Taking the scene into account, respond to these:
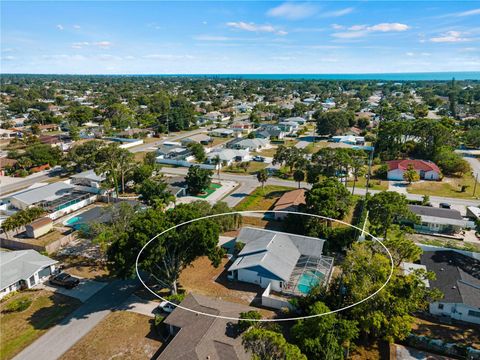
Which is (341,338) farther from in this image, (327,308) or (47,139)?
(47,139)

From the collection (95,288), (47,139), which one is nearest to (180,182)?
(95,288)

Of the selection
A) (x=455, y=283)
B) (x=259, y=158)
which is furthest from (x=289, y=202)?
(x=259, y=158)

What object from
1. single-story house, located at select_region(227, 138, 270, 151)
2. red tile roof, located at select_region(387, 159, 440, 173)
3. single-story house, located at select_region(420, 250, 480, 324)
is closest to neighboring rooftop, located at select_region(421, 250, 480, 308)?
single-story house, located at select_region(420, 250, 480, 324)

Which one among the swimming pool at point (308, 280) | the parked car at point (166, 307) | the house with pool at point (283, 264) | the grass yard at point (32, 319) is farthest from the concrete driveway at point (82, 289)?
the swimming pool at point (308, 280)

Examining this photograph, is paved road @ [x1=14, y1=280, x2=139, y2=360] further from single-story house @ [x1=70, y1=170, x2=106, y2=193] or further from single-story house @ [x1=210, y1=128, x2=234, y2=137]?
single-story house @ [x1=210, y1=128, x2=234, y2=137]

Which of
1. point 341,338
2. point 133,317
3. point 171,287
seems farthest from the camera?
point 171,287
